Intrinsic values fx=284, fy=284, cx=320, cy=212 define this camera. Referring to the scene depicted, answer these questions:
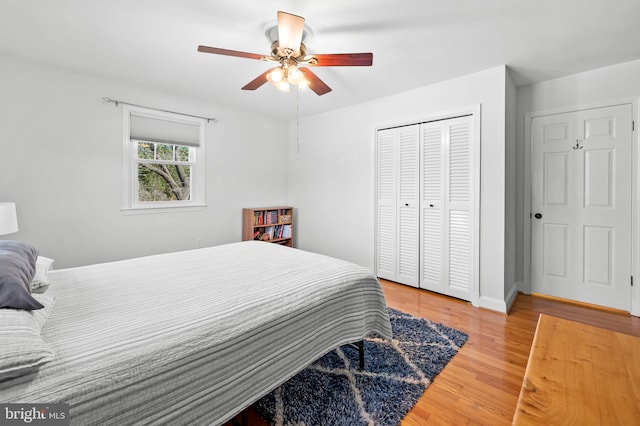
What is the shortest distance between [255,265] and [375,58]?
2.16m

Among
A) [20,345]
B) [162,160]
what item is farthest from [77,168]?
[20,345]

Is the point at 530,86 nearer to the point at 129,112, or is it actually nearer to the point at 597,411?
the point at 597,411

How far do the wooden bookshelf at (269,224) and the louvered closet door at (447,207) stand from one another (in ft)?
7.25

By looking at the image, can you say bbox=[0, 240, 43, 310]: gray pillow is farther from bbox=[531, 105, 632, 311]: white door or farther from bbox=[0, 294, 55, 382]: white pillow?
bbox=[531, 105, 632, 311]: white door

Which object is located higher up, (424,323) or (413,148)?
(413,148)

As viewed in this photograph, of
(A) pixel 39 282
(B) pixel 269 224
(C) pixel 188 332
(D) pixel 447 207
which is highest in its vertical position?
(D) pixel 447 207

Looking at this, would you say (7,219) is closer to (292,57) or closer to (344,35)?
(292,57)

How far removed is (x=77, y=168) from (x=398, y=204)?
370 centimetres

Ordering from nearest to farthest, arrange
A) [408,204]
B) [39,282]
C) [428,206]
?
1. [39,282]
2. [428,206]
3. [408,204]

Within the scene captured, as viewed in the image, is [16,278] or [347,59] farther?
[347,59]

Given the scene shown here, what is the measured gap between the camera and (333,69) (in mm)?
2891

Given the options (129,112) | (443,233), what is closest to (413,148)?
(443,233)

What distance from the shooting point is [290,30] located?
1.79 meters

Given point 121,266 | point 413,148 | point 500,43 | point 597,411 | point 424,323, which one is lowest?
point 424,323
